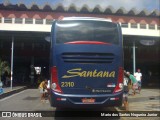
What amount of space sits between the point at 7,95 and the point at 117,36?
12861 mm

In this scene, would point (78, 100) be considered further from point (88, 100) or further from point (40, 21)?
point (40, 21)

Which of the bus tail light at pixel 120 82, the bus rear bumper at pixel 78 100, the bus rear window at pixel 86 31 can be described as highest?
the bus rear window at pixel 86 31

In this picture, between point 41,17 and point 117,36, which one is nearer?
point 117,36

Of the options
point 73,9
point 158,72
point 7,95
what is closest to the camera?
point 7,95

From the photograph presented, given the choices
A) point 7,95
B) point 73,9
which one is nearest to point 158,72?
point 73,9

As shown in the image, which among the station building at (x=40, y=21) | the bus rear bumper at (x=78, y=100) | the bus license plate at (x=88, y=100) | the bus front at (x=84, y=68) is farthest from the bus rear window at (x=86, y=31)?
the station building at (x=40, y=21)

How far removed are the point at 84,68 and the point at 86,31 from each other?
1334mm

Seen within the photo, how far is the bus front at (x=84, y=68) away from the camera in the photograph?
11203mm

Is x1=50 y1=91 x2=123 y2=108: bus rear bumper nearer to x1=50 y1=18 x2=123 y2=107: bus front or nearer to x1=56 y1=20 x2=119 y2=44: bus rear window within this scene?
x1=50 y1=18 x2=123 y2=107: bus front

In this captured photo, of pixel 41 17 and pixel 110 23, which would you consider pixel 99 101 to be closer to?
pixel 110 23

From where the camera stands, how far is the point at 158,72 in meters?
47.1

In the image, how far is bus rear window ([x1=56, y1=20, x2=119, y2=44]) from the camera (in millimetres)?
11461

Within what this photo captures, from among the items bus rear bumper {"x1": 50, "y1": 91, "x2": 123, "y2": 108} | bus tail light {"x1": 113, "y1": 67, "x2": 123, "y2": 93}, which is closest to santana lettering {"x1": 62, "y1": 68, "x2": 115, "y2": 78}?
bus tail light {"x1": 113, "y1": 67, "x2": 123, "y2": 93}

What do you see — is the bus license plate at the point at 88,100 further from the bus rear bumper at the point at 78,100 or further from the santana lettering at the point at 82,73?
the santana lettering at the point at 82,73
